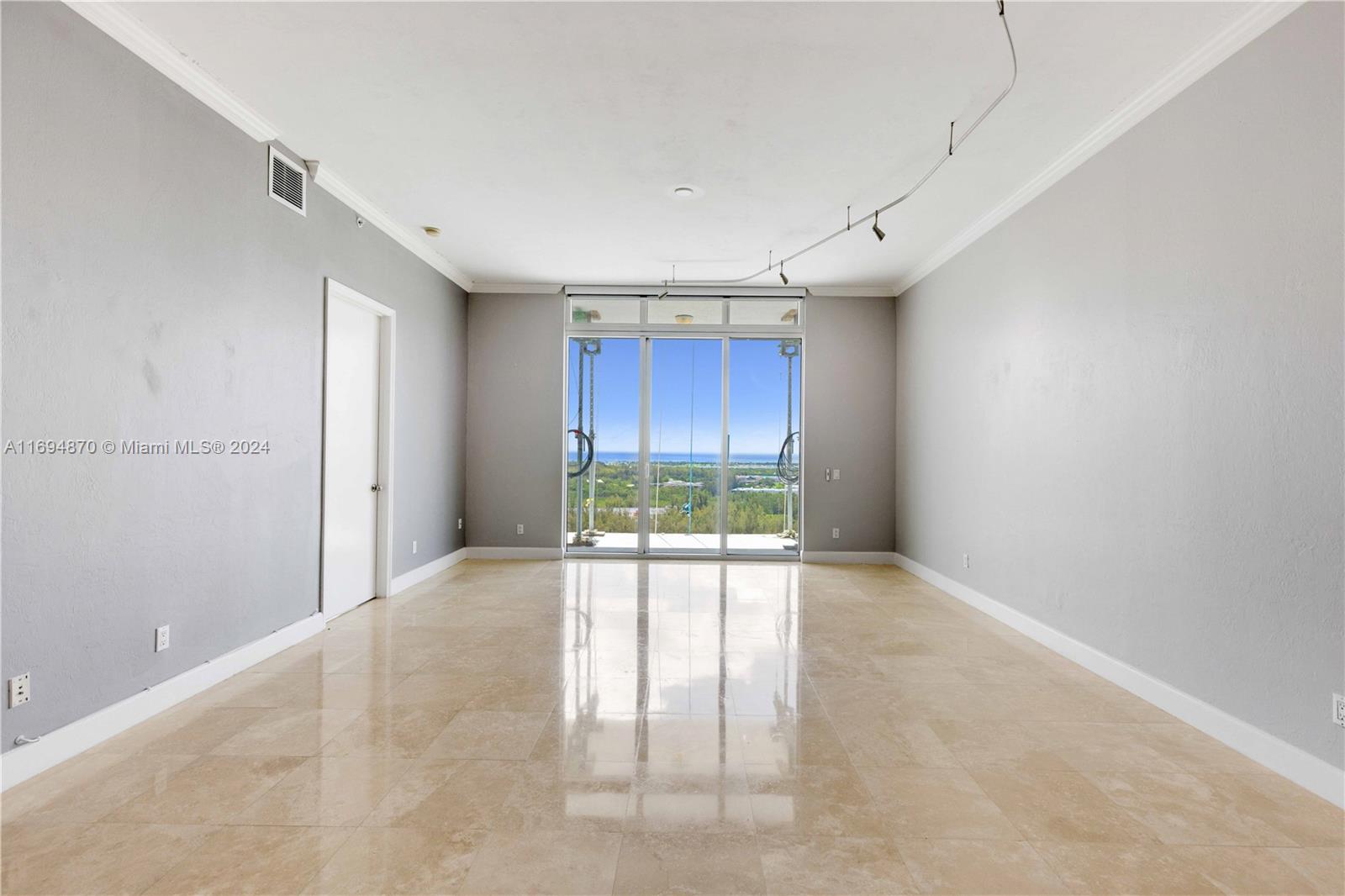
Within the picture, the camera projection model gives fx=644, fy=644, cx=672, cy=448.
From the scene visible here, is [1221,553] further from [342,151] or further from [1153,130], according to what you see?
[342,151]

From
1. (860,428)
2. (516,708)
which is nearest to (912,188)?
(860,428)

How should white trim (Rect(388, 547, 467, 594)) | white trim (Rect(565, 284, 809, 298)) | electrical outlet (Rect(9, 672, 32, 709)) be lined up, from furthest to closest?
white trim (Rect(565, 284, 809, 298)), white trim (Rect(388, 547, 467, 594)), electrical outlet (Rect(9, 672, 32, 709))

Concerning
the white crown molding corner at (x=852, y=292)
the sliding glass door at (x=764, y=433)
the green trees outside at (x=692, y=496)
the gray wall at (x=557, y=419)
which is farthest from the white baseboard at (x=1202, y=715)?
the white crown molding corner at (x=852, y=292)

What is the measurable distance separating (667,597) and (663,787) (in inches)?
120

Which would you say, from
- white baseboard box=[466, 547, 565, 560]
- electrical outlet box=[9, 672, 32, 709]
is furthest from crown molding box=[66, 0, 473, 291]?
white baseboard box=[466, 547, 565, 560]

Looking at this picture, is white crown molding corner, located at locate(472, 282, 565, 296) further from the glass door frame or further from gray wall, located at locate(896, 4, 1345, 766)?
gray wall, located at locate(896, 4, 1345, 766)

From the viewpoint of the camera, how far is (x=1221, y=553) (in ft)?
9.12

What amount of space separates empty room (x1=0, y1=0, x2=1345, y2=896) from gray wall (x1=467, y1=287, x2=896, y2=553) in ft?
6.05

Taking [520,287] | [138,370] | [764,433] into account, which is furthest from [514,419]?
[138,370]

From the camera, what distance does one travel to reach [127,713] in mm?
2756

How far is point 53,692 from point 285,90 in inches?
113

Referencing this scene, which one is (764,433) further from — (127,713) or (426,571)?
(127,713)

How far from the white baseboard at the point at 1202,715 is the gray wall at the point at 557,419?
2.64 m

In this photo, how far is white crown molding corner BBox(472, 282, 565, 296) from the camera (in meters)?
7.11
